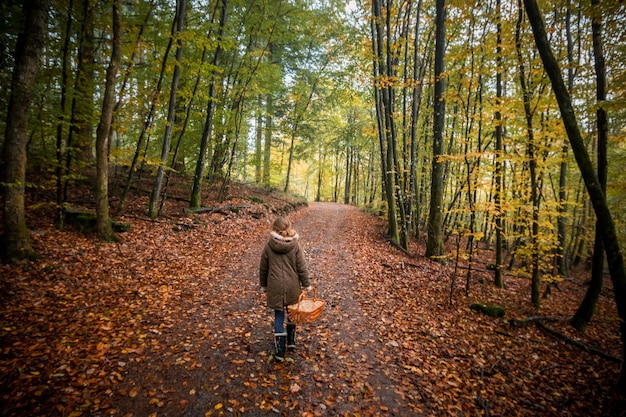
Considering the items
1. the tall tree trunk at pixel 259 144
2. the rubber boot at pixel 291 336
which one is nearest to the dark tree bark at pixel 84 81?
the rubber boot at pixel 291 336

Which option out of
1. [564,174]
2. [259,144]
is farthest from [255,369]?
[259,144]

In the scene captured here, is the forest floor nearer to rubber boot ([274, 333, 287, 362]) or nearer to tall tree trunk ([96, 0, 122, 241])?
rubber boot ([274, 333, 287, 362])

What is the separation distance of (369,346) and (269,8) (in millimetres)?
14677

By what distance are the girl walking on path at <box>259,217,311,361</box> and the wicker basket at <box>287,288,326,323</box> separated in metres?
0.12

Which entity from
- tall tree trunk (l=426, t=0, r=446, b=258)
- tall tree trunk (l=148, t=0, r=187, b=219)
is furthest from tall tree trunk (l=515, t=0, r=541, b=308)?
tall tree trunk (l=148, t=0, r=187, b=219)

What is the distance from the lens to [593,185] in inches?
187

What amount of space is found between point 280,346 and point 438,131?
908cm

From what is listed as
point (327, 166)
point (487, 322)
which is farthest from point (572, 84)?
point (327, 166)

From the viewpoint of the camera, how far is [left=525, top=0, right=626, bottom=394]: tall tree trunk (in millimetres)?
4653

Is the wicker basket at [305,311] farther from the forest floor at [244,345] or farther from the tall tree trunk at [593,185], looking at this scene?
the tall tree trunk at [593,185]

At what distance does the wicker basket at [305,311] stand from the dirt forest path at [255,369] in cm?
91

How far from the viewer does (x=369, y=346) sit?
5.01 meters

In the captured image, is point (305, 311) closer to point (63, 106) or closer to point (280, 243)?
point (280, 243)

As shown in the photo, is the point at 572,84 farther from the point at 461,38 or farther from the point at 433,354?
the point at 433,354
